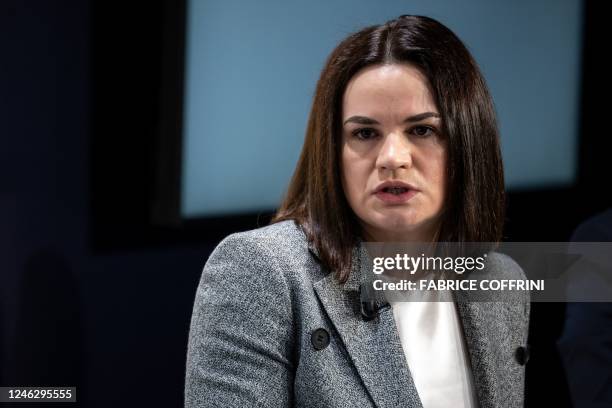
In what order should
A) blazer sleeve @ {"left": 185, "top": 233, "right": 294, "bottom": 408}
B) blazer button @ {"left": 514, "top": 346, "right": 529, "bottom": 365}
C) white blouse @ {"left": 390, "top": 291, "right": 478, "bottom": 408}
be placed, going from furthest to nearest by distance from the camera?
blazer button @ {"left": 514, "top": 346, "right": 529, "bottom": 365} → white blouse @ {"left": 390, "top": 291, "right": 478, "bottom": 408} → blazer sleeve @ {"left": 185, "top": 233, "right": 294, "bottom": 408}

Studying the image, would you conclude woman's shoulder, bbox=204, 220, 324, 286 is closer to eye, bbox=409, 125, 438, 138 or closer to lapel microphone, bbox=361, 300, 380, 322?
Answer: lapel microphone, bbox=361, 300, 380, 322

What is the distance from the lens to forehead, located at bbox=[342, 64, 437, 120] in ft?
4.12

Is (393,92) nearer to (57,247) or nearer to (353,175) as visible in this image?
(353,175)

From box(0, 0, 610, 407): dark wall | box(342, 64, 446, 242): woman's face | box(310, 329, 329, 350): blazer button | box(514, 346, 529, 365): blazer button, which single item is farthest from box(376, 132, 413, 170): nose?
box(0, 0, 610, 407): dark wall

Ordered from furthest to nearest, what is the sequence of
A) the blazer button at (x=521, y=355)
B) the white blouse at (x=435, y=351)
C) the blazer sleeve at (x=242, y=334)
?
the blazer button at (x=521, y=355) → the white blouse at (x=435, y=351) → the blazer sleeve at (x=242, y=334)

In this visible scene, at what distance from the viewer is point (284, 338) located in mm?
1243

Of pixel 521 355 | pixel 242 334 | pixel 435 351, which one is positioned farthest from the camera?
pixel 521 355

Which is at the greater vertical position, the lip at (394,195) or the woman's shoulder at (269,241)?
the lip at (394,195)

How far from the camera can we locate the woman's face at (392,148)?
4.13 ft

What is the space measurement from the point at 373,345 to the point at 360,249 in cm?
18

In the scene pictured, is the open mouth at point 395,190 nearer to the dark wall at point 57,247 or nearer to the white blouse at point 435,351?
the white blouse at point 435,351

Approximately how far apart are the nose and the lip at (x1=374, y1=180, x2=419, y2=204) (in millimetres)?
28

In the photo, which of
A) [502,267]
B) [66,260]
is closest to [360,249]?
[502,267]

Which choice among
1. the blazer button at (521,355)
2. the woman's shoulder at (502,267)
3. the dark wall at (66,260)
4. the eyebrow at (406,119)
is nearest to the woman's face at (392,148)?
the eyebrow at (406,119)
